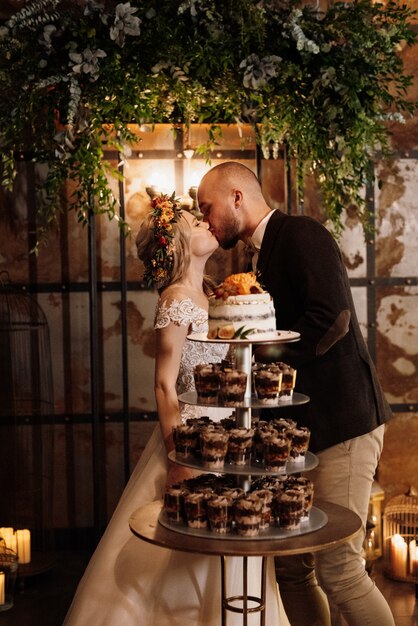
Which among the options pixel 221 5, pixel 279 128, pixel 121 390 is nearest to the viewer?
pixel 221 5

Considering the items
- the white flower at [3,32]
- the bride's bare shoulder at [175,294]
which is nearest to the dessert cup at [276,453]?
the bride's bare shoulder at [175,294]

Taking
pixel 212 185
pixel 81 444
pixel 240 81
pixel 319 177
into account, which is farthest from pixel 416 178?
pixel 81 444

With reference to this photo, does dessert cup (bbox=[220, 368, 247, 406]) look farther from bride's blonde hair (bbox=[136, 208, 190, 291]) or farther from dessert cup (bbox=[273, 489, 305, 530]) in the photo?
bride's blonde hair (bbox=[136, 208, 190, 291])

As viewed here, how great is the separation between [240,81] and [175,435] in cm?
197

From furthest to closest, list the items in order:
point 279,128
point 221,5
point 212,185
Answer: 1. point 279,128
2. point 221,5
3. point 212,185

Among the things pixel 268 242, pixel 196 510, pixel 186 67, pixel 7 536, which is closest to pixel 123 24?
pixel 186 67

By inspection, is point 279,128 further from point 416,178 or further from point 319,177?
point 416,178

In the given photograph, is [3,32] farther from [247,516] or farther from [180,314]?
[247,516]

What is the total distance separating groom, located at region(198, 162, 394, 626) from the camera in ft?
9.57

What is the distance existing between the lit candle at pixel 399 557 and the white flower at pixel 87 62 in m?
2.60

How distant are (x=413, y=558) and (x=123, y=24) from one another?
9.13 feet

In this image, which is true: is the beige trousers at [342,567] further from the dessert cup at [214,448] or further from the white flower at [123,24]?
the white flower at [123,24]

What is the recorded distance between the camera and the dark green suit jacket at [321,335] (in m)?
2.92

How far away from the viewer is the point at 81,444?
4.93 metres
